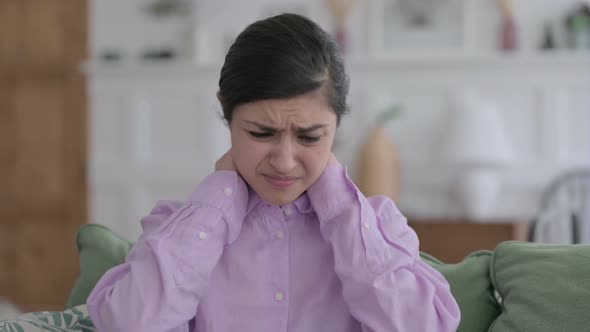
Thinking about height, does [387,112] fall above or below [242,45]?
below

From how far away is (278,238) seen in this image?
1.43 metres

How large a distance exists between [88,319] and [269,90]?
576mm

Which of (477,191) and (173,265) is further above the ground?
(173,265)

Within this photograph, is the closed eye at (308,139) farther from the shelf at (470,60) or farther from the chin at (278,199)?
the shelf at (470,60)

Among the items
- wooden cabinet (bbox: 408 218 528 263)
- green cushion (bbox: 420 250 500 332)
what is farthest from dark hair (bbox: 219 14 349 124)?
wooden cabinet (bbox: 408 218 528 263)

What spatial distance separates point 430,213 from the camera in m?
4.88

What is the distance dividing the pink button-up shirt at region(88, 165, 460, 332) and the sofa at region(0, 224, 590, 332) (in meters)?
0.14

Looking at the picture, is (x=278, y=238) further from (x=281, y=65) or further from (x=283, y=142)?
(x=281, y=65)

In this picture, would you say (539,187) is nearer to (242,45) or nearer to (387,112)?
(387,112)

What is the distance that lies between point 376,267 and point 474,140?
3299 millimetres

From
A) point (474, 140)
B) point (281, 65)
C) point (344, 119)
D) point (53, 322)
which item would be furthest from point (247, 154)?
point (344, 119)

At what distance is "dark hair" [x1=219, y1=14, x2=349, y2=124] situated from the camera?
1.28 meters

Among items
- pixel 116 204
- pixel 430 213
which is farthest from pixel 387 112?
pixel 116 204

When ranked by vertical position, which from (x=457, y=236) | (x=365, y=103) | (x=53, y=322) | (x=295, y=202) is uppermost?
(x=295, y=202)
